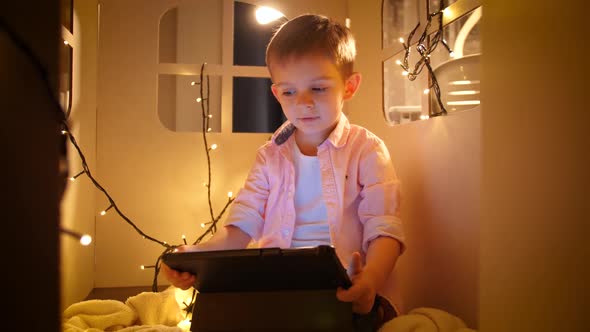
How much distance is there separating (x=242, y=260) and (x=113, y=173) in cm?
86

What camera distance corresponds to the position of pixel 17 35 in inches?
12.1

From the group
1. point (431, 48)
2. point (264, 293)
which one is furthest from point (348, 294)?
point (431, 48)

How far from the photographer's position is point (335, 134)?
1.06 m

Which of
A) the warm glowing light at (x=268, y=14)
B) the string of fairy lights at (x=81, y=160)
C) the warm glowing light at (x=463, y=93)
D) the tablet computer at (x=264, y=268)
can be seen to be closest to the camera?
the string of fairy lights at (x=81, y=160)

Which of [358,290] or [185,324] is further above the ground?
[358,290]

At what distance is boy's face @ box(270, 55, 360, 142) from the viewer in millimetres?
985

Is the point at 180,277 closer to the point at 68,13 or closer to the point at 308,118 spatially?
the point at 308,118

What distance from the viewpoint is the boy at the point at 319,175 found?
0.98 metres

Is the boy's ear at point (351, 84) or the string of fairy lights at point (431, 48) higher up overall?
the string of fairy lights at point (431, 48)

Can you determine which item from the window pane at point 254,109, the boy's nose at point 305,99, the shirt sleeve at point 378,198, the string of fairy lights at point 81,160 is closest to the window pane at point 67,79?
the string of fairy lights at point 81,160

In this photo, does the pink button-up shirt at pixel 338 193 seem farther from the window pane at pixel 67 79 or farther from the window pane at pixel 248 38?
the window pane at pixel 248 38

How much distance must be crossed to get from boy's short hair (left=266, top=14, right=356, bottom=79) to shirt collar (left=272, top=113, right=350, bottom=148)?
0.11 m

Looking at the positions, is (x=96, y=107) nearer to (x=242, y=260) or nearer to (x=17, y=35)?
(x=242, y=260)

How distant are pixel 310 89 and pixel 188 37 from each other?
136cm
